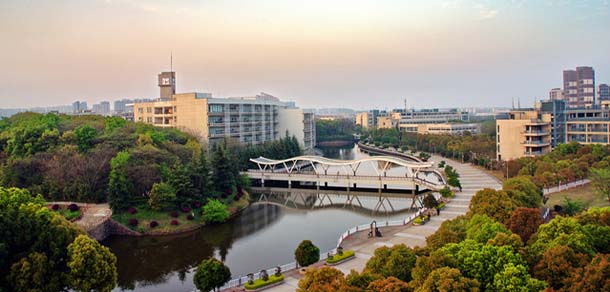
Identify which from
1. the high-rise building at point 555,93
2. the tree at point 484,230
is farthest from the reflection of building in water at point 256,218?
the high-rise building at point 555,93

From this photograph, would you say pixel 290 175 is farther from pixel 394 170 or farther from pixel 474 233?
pixel 474 233

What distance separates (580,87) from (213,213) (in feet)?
228

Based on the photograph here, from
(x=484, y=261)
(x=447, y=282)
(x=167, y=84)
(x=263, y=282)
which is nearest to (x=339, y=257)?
(x=263, y=282)

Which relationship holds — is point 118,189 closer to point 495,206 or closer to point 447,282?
point 495,206

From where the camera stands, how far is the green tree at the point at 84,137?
3572 centimetres

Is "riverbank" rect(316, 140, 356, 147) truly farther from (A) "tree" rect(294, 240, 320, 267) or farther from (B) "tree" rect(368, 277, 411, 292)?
(B) "tree" rect(368, 277, 411, 292)

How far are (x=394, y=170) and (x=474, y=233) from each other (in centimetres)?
4232

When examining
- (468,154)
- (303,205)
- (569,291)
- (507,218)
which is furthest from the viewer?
(468,154)

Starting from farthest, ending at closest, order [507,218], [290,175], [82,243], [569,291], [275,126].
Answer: [275,126] < [290,175] < [507,218] < [82,243] < [569,291]

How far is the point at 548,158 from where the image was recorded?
131 feet

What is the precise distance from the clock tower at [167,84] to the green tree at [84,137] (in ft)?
69.4

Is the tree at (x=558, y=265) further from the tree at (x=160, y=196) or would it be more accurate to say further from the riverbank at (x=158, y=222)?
the tree at (x=160, y=196)

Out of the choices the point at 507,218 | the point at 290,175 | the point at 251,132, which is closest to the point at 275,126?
the point at 251,132

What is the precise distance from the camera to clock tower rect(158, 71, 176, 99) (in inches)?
2260
